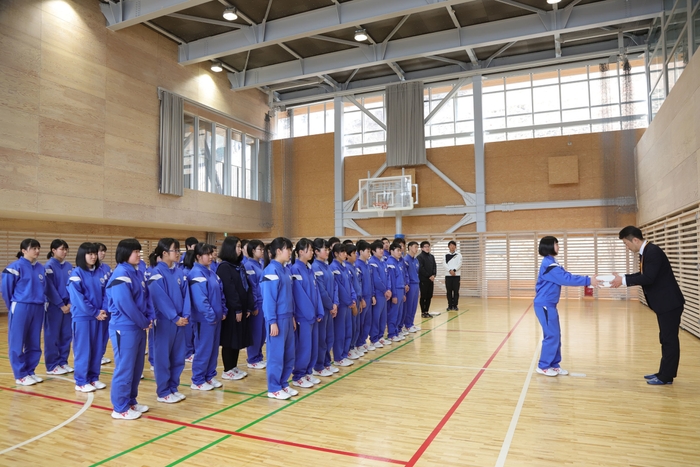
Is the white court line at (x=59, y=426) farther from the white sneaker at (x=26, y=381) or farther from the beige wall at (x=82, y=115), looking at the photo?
the beige wall at (x=82, y=115)

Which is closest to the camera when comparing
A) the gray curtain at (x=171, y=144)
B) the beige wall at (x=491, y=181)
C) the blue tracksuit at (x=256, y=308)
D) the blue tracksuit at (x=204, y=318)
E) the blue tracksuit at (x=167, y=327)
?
the blue tracksuit at (x=167, y=327)

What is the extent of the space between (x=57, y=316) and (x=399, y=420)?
510cm

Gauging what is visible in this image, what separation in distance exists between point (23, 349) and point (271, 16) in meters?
11.9

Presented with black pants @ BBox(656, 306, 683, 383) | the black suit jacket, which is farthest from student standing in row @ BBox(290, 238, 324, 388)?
black pants @ BBox(656, 306, 683, 383)

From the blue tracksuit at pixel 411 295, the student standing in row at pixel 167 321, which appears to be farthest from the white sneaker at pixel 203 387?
the blue tracksuit at pixel 411 295

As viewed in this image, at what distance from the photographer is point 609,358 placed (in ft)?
23.7

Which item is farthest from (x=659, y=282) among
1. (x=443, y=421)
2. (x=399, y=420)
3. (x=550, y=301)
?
(x=399, y=420)

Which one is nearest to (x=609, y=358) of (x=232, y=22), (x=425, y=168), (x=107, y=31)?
(x=425, y=168)

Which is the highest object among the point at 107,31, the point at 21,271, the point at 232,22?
the point at 232,22

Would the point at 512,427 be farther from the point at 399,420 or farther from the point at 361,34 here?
the point at 361,34

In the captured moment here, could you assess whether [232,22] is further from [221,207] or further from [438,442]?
[438,442]

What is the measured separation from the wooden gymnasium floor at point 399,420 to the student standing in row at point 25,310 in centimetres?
28

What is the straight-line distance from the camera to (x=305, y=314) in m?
5.59

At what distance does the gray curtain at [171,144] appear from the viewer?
15.3 metres
